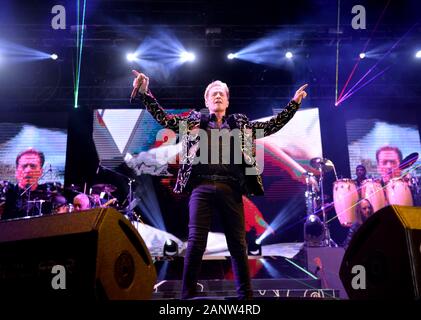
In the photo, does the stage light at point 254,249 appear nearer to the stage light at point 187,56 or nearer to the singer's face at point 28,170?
the stage light at point 187,56

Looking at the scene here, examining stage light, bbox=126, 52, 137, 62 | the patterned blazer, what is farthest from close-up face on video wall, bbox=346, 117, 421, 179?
the patterned blazer

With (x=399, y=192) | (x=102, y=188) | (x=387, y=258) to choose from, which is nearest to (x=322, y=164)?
(x=399, y=192)

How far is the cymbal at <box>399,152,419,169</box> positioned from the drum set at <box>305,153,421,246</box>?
0.59 meters

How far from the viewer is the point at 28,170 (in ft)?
26.7

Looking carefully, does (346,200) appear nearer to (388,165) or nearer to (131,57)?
(388,165)

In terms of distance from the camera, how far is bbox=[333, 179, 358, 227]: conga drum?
297 inches

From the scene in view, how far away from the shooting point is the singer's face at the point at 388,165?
8.28 meters

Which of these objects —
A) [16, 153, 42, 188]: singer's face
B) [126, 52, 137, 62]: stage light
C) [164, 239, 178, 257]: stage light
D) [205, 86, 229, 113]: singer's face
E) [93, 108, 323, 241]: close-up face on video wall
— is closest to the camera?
[205, 86, 229, 113]: singer's face

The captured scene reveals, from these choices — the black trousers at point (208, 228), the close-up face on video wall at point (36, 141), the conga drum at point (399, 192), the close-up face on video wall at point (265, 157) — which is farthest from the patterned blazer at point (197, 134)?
the close-up face on video wall at point (36, 141)

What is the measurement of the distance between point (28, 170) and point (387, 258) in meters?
7.97

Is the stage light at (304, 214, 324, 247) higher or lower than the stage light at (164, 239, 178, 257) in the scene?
higher

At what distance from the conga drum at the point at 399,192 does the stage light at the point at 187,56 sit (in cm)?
508

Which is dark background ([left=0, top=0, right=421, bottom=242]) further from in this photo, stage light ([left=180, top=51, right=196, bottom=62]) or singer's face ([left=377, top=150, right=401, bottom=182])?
singer's face ([left=377, top=150, right=401, bottom=182])

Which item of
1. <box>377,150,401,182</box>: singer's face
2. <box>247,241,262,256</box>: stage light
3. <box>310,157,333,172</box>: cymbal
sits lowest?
<box>247,241,262,256</box>: stage light
